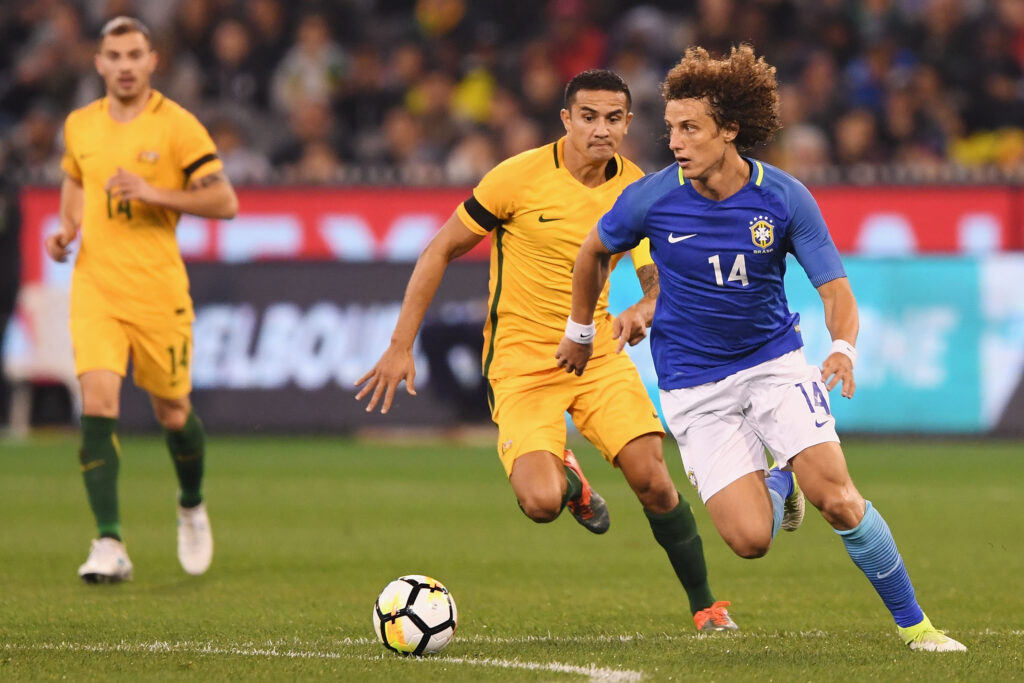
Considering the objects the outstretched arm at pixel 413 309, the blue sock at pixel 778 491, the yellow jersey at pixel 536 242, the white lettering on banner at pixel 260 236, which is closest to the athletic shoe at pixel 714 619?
the blue sock at pixel 778 491

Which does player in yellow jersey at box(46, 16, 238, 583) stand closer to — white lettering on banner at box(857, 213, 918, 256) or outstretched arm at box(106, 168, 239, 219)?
outstretched arm at box(106, 168, 239, 219)

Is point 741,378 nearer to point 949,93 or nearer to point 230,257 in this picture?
point 230,257

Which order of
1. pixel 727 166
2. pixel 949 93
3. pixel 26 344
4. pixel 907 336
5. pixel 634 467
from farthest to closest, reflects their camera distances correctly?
pixel 949 93, pixel 26 344, pixel 907 336, pixel 634 467, pixel 727 166

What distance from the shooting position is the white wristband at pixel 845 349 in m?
5.52

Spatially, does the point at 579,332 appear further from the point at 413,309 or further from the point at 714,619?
the point at 714,619

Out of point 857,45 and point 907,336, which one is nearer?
point 907,336

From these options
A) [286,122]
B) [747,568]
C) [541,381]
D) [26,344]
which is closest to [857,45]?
[286,122]

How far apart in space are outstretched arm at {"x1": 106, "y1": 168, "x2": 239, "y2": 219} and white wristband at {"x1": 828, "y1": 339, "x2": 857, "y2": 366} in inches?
147

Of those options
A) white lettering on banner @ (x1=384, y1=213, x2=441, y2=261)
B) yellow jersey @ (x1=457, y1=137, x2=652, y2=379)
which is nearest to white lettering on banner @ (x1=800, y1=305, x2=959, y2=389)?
white lettering on banner @ (x1=384, y1=213, x2=441, y2=261)

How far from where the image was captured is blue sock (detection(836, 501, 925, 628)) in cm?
581

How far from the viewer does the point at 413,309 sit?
A: 21.6ft

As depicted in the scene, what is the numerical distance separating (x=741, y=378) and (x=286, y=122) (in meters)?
12.3

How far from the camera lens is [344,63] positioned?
18.3 meters

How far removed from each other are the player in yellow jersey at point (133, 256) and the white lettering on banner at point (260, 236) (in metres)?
7.06
